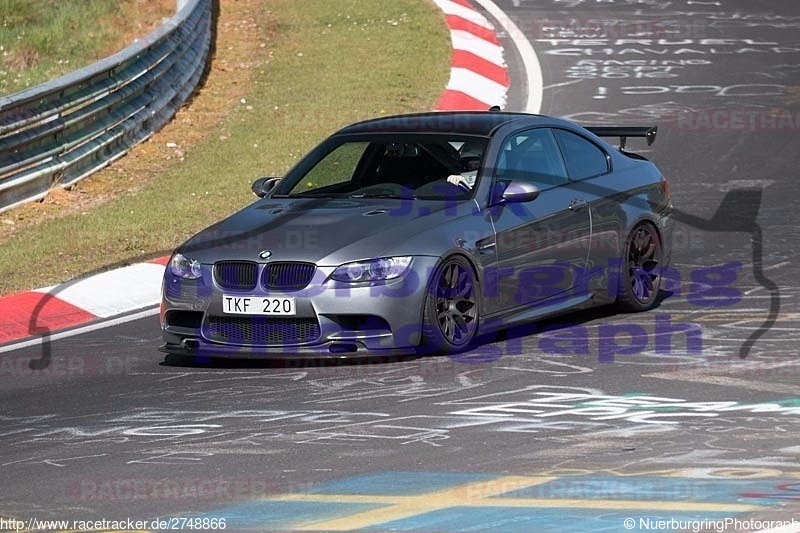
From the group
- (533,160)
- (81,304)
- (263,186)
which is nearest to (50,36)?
(81,304)

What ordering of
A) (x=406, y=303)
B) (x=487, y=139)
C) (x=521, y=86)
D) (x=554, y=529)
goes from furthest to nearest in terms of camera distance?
(x=521, y=86) → (x=487, y=139) → (x=406, y=303) → (x=554, y=529)

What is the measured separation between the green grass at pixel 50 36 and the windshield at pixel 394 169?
358 inches

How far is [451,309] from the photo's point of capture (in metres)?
9.70

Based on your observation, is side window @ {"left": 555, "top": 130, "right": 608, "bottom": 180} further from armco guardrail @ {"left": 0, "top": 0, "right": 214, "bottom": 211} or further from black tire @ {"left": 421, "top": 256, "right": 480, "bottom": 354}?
armco guardrail @ {"left": 0, "top": 0, "right": 214, "bottom": 211}

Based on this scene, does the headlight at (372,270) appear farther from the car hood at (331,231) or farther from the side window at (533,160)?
the side window at (533,160)

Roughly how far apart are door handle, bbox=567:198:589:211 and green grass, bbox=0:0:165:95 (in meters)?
10.2

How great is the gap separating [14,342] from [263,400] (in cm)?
297

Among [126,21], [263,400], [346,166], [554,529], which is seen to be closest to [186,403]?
[263,400]

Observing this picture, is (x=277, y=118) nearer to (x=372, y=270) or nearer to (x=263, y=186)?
(x=263, y=186)

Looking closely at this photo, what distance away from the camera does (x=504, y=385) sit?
29.0 feet

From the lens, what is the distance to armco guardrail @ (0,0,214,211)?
1512 cm

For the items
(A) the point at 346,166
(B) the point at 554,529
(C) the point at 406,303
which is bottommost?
(B) the point at 554,529

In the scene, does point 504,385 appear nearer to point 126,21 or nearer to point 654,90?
point 654,90

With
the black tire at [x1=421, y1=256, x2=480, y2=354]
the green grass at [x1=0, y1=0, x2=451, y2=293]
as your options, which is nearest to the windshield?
the black tire at [x1=421, y1=256, x2=480, y2=354]
